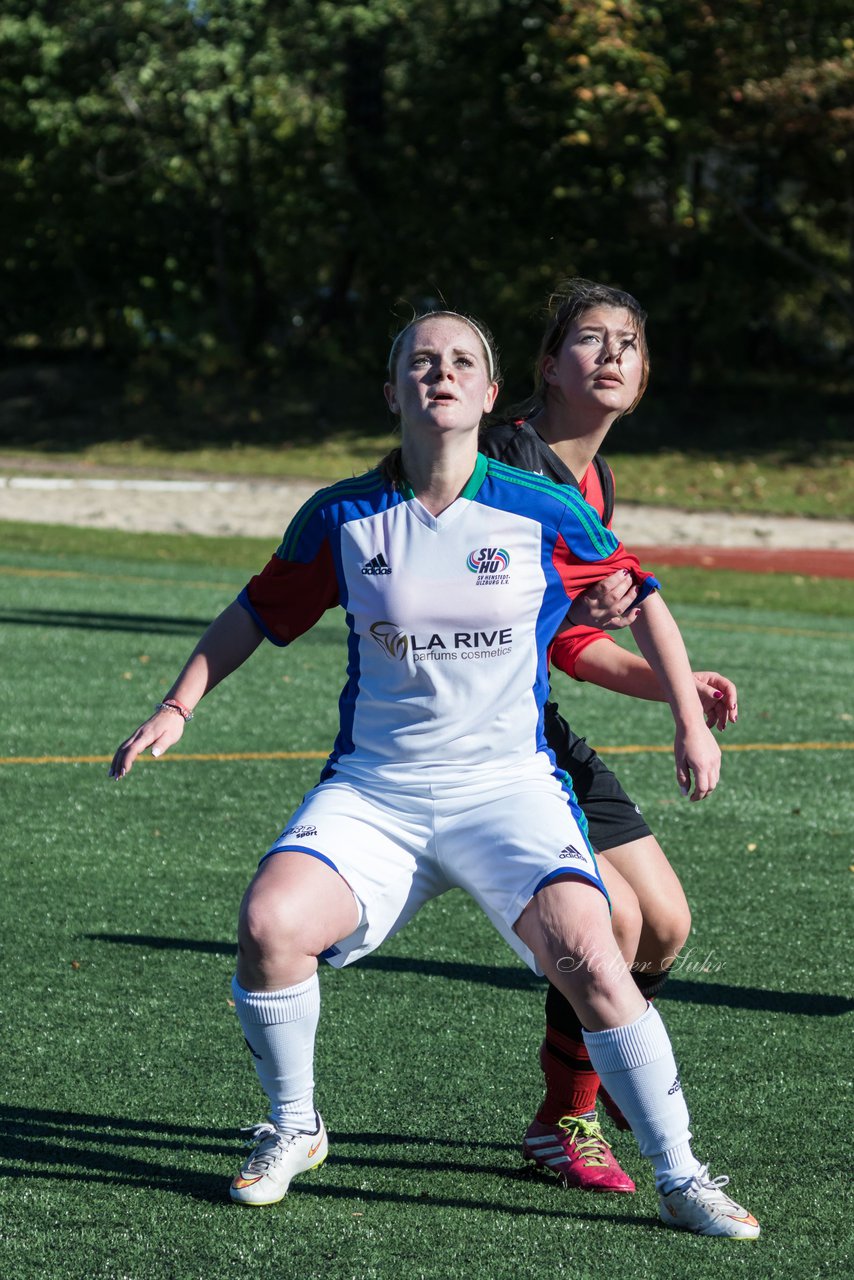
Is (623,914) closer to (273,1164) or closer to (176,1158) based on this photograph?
(273,1164)

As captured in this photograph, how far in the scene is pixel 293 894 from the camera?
316cm

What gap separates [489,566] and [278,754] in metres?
4.93

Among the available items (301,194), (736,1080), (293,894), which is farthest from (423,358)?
(301,194)

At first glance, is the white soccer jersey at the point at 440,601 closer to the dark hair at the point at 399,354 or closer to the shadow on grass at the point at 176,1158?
the dark hair at the point at 399,354

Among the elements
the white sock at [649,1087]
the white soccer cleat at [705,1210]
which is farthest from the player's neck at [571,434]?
the white soccer cleat at [705,1210]

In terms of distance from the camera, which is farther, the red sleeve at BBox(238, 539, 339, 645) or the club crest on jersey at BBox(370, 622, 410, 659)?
the red sleeve at BBox(238, 539, 339, 645)

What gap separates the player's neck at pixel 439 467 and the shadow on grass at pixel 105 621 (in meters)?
8.74

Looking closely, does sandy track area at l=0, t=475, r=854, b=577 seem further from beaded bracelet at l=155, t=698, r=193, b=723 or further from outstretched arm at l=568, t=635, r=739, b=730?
beaded bracelet at l=155, t=698, r=193, b=723

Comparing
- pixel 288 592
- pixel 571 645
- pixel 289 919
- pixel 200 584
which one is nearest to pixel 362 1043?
pixel 571 645

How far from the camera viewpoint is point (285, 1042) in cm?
326

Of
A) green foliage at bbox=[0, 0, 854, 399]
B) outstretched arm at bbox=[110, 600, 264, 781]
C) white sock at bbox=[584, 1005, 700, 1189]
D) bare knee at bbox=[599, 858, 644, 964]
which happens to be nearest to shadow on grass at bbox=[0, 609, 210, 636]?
outstretched arm at bbox=[110, 600, 264, 781]

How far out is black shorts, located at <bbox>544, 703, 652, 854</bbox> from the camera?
3762 millimetres

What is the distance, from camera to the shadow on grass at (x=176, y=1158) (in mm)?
3447

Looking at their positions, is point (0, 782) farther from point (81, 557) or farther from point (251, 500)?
point (251, 500)
